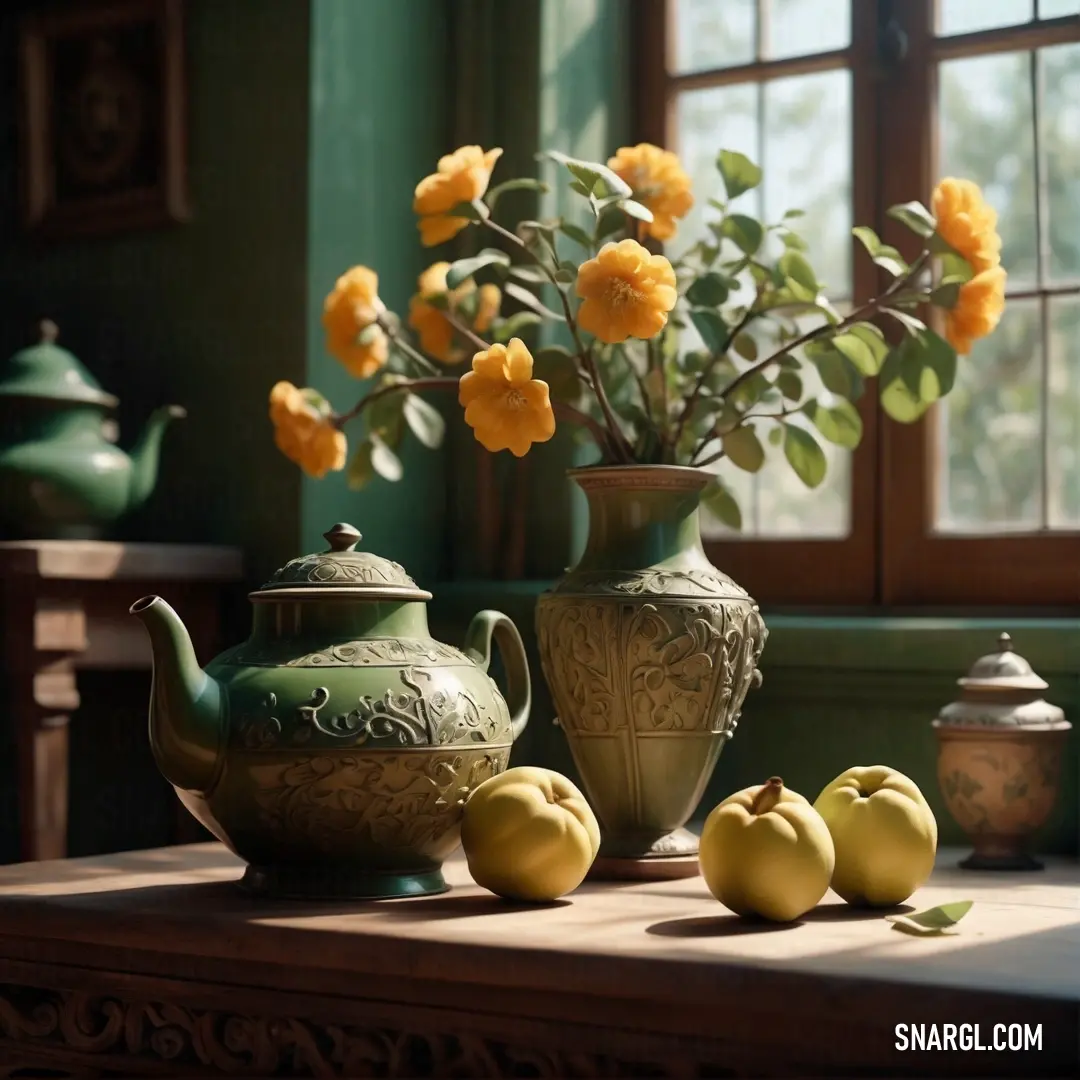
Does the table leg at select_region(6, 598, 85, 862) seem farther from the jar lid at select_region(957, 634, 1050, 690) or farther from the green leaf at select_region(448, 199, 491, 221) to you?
the jar lid at select_region(957, 634, 1050, 690)

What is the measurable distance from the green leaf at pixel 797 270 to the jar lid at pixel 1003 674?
415 mm

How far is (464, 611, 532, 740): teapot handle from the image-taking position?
1461mm

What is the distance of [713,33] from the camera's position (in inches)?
93.3

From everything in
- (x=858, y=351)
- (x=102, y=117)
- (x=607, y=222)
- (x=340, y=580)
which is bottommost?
(x=340, y=580)

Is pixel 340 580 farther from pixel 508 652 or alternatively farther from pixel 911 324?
pixel 911 324

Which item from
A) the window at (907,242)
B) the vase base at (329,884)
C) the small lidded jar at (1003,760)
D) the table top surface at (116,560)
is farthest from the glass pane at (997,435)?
the vase base at (329,884)

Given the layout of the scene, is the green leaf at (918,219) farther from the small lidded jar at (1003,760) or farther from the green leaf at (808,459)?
the small lidded jar at (1003,760)

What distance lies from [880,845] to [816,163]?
1.25 meters

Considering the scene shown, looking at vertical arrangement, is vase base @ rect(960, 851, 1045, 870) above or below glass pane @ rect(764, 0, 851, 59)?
below

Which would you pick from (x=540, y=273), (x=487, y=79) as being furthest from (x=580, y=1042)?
(x=487, y=79)

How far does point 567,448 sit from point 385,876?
1053 mm

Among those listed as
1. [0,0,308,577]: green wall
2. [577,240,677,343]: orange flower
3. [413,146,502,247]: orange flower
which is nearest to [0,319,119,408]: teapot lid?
[0,0,308,577]: green wall

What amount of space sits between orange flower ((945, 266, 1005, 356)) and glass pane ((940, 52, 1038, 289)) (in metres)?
0.56

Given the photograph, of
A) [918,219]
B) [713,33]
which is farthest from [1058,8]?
[918,219]
